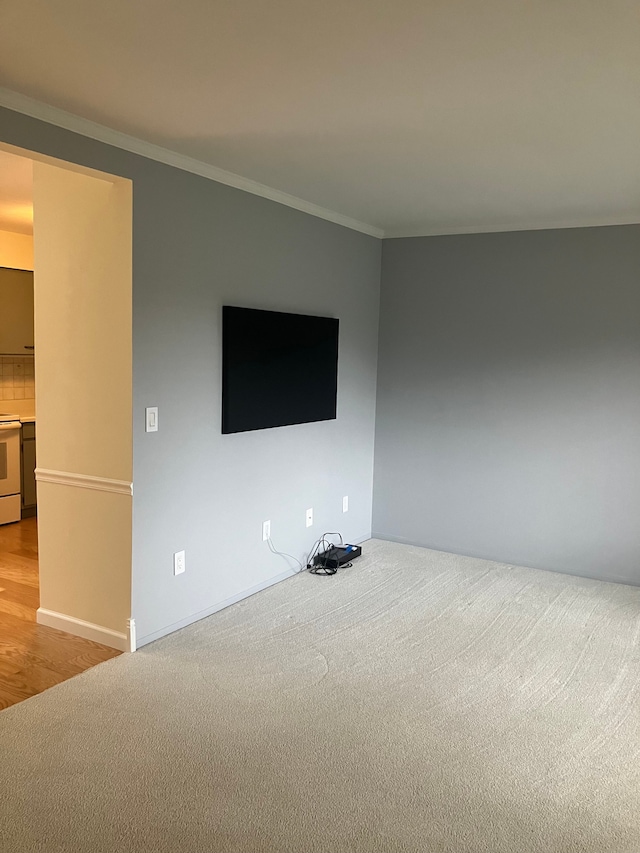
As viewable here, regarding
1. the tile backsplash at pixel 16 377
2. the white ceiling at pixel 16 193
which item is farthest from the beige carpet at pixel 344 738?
the tile backsplash at pixel 16 377

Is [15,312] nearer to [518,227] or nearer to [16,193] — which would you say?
A: [16,193]

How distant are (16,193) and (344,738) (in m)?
3.72

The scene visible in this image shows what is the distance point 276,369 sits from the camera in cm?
418

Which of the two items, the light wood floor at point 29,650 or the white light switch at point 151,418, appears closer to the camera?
the light wood floor at point 29,650

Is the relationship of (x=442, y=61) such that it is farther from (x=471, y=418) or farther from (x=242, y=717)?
(x=471, y=418)

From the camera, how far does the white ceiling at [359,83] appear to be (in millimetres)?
1920

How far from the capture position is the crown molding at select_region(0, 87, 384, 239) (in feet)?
8.75

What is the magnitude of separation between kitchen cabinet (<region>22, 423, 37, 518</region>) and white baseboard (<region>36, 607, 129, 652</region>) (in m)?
2.56

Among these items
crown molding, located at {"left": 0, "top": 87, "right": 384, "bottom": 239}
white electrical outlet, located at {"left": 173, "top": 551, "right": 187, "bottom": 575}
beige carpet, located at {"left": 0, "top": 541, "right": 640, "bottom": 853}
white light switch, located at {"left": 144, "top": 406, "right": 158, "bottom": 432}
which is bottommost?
beige carpet, located at {"left": 0, "top": 541, "right": 640, "bottom": 853}

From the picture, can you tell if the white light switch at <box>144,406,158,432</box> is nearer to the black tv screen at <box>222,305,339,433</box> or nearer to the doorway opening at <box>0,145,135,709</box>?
the doorway opening at <box>0,145,135,709</box>

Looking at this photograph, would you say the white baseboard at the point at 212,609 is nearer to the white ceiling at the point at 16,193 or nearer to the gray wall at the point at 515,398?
the gray wall at the point at 515,398

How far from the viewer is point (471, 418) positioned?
5027mm

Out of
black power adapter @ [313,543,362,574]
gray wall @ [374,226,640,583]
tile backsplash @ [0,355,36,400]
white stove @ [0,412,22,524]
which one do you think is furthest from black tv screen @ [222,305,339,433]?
tile backsplash @ [0,355,36,400]

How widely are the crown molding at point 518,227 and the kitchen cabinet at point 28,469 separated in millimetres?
3555
